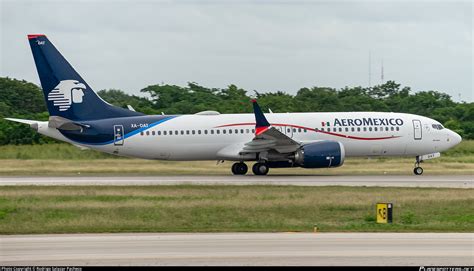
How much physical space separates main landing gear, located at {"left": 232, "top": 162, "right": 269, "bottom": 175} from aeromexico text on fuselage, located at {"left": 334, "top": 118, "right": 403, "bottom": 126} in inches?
167

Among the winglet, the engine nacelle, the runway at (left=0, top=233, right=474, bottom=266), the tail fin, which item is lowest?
the runway at (left=0, top=233, right=474, bottom=266)

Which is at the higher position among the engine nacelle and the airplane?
the airplane

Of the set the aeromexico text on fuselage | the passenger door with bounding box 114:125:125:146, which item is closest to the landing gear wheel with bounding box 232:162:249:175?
the aeromexico text on fuselage

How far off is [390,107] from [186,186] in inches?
1799

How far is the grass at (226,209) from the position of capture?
2423 centimetres

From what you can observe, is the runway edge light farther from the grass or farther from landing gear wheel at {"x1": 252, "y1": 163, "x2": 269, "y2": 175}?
landing gear wheel at {"x1": 252, "y1": 163, "x2": 269, "y2": 175}

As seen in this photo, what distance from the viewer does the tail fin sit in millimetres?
43156

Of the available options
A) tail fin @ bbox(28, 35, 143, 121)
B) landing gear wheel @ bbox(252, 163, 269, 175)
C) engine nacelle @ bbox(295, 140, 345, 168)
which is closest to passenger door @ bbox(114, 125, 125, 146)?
tail fin @ bbox(28, 35, 143, 121)

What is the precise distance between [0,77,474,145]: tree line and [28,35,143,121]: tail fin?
2174 centimetres

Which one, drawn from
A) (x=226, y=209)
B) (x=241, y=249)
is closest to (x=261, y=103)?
(x=226, y=209)

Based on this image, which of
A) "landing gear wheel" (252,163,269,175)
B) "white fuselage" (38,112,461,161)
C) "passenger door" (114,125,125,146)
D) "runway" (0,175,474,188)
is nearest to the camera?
"runway" (0,175,474,188)

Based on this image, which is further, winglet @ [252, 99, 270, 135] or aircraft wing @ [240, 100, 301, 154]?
aircraft wing @ [240, 100, 301, 154]

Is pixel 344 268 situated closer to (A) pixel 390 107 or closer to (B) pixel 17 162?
(B) pixel 17 162

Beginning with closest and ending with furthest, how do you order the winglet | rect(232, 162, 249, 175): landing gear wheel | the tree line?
the winglet
rect(232, 162, 249, 175): landing gear wheel
the tree line
